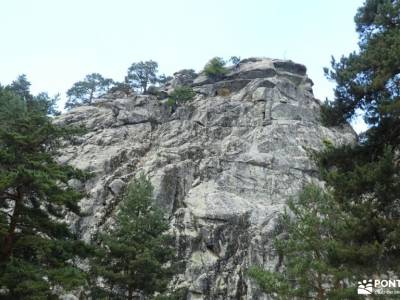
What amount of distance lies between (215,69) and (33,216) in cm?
4132

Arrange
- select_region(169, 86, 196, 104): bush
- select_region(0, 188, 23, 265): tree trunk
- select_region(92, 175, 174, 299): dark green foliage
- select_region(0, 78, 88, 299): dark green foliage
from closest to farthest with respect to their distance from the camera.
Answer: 1. select_region(0, 78, 88, 299): dark green foliage
2. select_region(0, 188, 23, 265): tree trunk
3. select_region(92, 175, 174, 299): dark green foliage
4. select_region(169, 86, 196, 104): bush

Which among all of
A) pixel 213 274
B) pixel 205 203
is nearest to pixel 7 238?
pixel 213 274

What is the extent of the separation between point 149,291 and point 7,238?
7.20 m

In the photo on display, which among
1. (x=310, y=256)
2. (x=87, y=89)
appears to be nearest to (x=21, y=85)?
(x=87, y=89)

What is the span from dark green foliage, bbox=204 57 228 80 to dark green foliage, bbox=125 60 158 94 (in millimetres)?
10122

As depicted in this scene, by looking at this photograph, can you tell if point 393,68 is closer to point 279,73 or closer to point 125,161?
point 125,161

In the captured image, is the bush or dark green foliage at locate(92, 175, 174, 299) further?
the bush

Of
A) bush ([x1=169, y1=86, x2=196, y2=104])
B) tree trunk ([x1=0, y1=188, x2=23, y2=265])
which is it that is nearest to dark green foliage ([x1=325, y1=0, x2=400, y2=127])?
tree trunk ([x1=0, y1=188, x2=23, y2=265])

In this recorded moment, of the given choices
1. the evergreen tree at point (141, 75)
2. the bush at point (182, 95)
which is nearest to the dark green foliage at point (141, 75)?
the evergreen tree at point (141, 75)

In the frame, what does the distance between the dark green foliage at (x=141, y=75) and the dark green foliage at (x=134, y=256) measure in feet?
135

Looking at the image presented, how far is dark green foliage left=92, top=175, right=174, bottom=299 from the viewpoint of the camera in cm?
1898

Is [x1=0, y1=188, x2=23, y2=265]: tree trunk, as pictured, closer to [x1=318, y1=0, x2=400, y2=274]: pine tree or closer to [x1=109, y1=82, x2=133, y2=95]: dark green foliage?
[x1=318, y1=0, x2=400, y2=274]: pine tree

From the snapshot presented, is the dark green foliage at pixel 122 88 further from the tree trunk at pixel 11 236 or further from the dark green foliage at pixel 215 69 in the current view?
the tree trunk at pixel 11 236

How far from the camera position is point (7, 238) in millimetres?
14281
